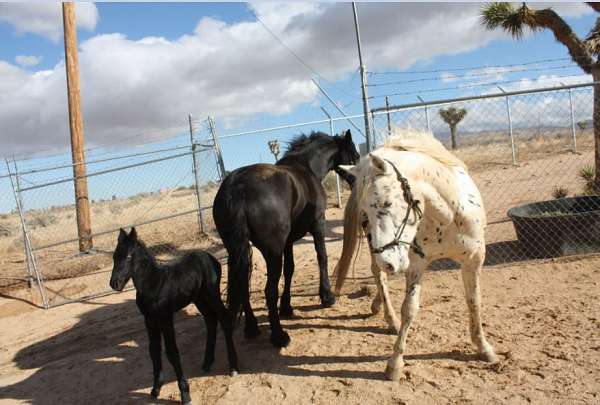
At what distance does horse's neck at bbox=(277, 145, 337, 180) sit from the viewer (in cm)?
546

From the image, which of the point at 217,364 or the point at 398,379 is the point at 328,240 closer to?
the point at 217,364

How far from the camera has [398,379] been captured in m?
3.24

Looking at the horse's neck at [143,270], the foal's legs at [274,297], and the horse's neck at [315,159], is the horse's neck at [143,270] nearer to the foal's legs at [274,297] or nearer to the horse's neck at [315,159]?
the foal's legs at [274,297]

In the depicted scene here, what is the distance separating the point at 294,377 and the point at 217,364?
0.92 m

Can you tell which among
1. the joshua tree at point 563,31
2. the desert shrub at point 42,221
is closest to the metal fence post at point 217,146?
the joshua tree at point 563,31

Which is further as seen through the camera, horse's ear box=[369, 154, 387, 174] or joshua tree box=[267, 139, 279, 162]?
joshua tree box=[267, 139, 279, 162]

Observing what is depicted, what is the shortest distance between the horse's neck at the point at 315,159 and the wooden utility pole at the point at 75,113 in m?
6.74

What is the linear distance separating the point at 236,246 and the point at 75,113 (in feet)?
27.7

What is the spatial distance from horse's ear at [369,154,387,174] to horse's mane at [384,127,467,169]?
587 millimetres

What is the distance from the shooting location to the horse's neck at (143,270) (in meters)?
3.40

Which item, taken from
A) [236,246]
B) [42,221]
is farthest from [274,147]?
[42,221]

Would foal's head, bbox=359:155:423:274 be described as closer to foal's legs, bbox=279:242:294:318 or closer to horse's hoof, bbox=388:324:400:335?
horse's hoof, bbox=388:324:400:335

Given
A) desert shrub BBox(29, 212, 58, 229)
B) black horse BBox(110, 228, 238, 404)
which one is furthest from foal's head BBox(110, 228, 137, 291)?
desert shrub BBox(29, 212, 58, 229)

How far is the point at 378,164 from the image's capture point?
8.89 feet
